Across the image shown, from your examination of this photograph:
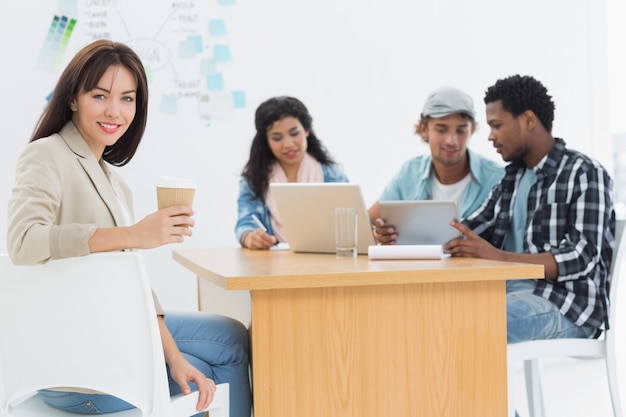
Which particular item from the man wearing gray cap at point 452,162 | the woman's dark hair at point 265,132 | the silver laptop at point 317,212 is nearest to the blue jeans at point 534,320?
the silver laptop at point 317,212

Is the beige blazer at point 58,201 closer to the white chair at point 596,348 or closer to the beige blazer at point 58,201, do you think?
the beige blazer at point 58,201

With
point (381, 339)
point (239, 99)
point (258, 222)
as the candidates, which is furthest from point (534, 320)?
point (239, 99)

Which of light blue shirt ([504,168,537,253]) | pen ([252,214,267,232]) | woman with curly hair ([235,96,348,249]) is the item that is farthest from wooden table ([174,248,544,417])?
woman with curly hair ([235,96,348,249])

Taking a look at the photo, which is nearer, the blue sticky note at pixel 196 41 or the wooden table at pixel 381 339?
the wooden table at pixel 381 339

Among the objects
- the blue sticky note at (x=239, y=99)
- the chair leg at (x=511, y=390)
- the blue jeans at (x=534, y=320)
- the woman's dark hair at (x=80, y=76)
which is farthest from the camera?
the blue sticky note at (x=239, y=99)

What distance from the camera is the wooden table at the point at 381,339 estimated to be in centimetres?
167

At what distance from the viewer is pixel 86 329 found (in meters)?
1.34

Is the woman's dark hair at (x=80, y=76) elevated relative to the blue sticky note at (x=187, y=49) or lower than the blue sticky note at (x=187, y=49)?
lower

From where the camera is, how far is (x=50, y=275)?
1336mm

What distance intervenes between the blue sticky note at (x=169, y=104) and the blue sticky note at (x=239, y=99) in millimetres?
267

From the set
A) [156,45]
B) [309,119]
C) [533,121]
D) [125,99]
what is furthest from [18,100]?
[533,121]

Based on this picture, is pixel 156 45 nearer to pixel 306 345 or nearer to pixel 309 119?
pixel 309 119

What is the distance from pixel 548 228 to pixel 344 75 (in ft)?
5.82

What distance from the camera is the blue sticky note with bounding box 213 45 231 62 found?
357 centimetres
